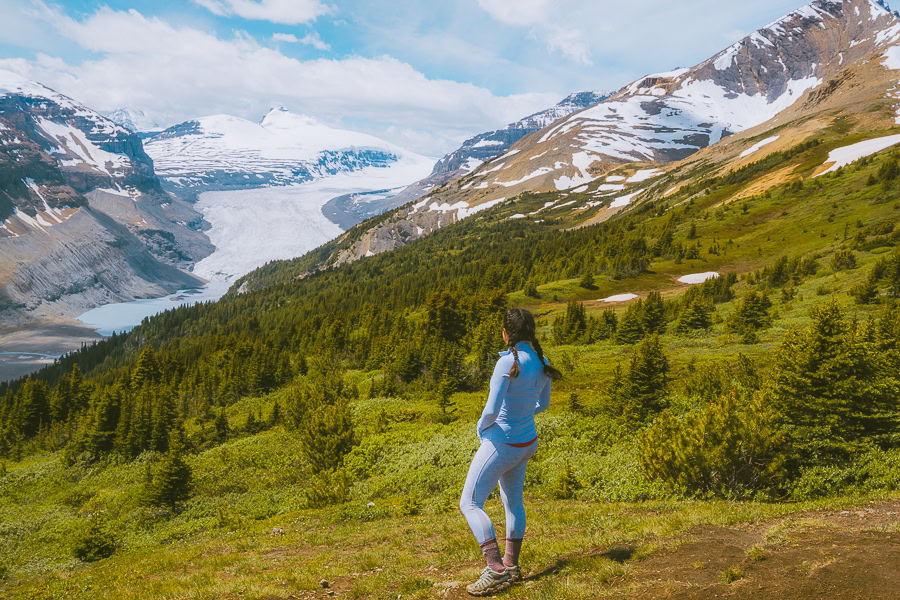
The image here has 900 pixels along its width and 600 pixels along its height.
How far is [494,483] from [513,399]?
1424 mm

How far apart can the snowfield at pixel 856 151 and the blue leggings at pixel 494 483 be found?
130571mm

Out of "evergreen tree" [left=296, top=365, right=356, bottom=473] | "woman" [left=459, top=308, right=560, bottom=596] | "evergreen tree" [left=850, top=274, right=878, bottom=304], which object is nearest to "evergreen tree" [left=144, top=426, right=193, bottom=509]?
"evergreen tree" [left=296, top=365, right=356, bottom=473]

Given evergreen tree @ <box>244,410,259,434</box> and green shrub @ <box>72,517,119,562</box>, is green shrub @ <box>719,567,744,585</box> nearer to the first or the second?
green shrub @ <box>72,517,119,562</box>

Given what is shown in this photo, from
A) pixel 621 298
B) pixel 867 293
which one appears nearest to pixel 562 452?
pixel 867 293

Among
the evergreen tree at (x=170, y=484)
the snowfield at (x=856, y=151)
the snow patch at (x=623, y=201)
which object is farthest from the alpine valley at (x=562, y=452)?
the snow patch at (x=623, y=201)

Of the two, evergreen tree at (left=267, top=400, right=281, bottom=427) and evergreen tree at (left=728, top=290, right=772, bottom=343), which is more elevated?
evergreen tree at (left=728, top=290, right=772, bottom=343)

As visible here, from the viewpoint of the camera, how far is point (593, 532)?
10422mm

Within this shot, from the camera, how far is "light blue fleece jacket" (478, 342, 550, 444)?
6598 mm

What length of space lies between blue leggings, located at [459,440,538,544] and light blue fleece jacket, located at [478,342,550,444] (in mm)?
189

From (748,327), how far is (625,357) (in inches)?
410

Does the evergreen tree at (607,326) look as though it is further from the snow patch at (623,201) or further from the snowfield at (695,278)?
the snow patch at (623,201)

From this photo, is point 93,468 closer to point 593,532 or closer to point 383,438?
point 383,438

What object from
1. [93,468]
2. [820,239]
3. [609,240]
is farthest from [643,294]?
[93,468]

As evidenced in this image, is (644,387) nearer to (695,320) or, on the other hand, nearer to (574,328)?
(695,320)
